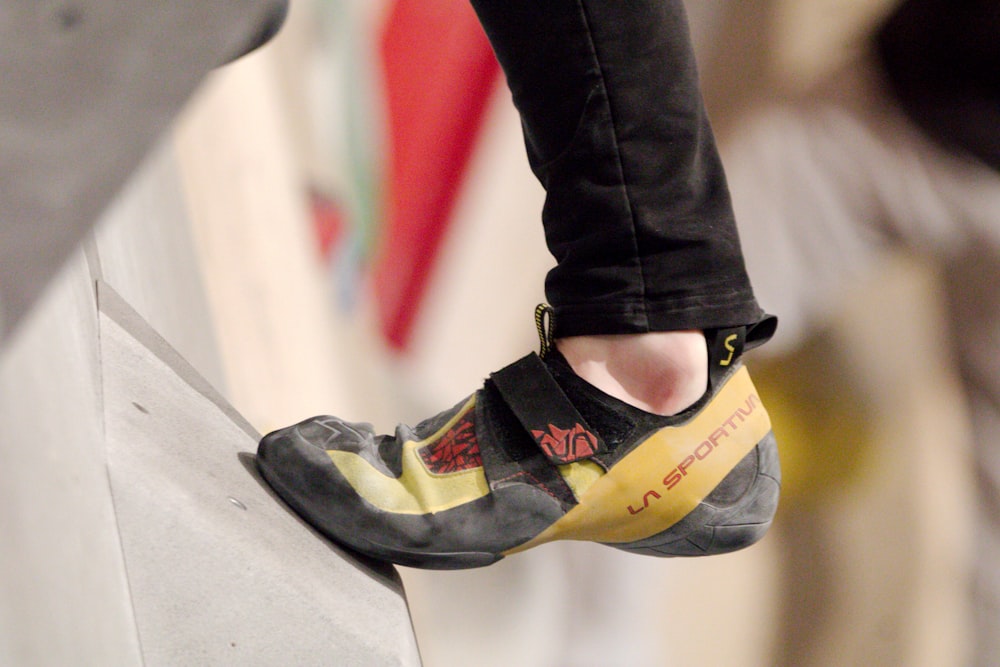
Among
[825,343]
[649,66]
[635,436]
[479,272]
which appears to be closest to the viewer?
[649,66]

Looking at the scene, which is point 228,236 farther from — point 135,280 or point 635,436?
point 635,436

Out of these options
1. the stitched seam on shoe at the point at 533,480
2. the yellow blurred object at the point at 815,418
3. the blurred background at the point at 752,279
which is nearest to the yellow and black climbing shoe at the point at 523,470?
the stitched seam on shoe at the point at 533,480

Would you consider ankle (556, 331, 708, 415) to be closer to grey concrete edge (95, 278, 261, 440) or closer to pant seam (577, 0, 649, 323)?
pant seam (577, 0, 649, 323)

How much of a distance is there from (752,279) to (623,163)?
28.4 inches

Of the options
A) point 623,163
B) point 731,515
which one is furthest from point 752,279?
point 623,163

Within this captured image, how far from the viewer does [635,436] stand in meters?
0.55

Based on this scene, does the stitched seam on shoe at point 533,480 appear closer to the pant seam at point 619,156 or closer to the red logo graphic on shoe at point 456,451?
the red logo graphic on shoe at point 456,451

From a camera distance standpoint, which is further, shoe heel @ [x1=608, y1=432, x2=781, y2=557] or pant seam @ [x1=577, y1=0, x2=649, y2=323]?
shoe heel @ [x1=608, y1=432, x2=781, y2=557]

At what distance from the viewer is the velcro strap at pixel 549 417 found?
1.79 ft

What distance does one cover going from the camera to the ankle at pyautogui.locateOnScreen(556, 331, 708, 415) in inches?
20.6

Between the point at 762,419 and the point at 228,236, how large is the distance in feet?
3.90

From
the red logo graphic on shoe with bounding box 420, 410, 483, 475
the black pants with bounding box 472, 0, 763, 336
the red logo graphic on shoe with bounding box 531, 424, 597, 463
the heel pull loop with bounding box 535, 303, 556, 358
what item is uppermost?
the black pants with bounding box 472, 0, 763, 336

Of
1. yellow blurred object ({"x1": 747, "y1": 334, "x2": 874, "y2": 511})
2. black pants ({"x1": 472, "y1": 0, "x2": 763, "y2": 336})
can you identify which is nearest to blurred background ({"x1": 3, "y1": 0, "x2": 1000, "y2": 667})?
yellow blurred object ({"x1": 747, "y1": 334, "x2": 874, "y2": 511})

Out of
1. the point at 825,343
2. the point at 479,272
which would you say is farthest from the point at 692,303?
the point at 479,272
